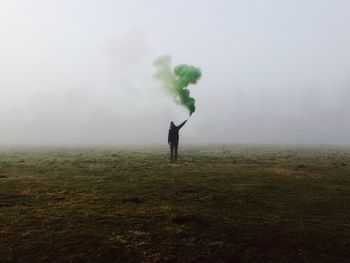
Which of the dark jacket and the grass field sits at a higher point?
the dark jacket

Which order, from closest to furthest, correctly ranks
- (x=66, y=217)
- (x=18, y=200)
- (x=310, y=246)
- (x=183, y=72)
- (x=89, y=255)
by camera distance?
(x=89, y=255) < (x=310, y=246) < (x=66, y=217) < (x=18, y=200) < (x=183, y=72)

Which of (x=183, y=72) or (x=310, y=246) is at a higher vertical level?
(x=183, y=72)

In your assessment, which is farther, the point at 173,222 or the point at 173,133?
the point at 173,133

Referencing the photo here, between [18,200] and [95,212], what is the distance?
610 centimetres

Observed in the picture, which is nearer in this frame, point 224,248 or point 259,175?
point 224,248

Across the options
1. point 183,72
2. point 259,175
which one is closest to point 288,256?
point 259,175

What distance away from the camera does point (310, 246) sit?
1468 cm

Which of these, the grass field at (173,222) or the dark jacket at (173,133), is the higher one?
the dark jacket at (173,133)

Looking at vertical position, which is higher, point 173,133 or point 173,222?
point 173,133

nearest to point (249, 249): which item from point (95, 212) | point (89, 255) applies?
point (89, 255)

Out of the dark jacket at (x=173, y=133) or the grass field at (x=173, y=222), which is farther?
the dark jacket at (x=173, y=133)

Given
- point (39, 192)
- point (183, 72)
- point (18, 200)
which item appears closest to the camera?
point (18, 200)

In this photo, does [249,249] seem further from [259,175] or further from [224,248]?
[259,175]

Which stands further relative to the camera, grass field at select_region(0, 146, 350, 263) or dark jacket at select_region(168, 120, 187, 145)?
dark jacket at select_region(168, 120, 187, 145)
